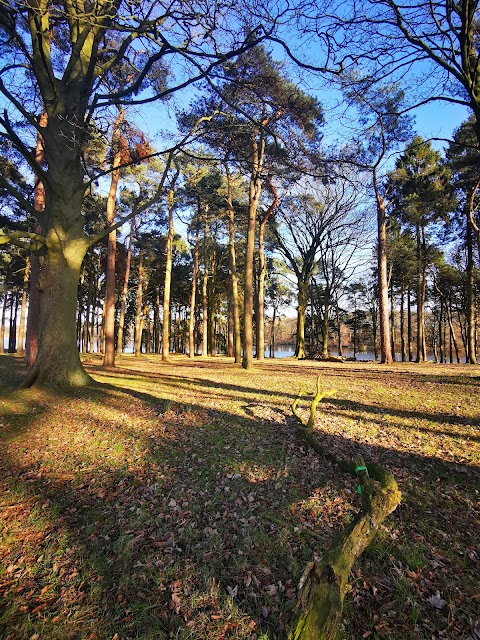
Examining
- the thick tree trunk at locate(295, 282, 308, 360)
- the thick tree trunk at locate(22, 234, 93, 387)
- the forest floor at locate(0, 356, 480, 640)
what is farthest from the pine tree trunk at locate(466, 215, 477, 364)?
the thick tree trunk at locate(22, 234, 93, 387)

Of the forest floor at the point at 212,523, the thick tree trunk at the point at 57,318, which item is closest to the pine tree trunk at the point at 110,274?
the thick tree trunk at the point at 57,318

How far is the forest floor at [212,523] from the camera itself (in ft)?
7.78

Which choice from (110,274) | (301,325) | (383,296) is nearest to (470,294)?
(383,296)

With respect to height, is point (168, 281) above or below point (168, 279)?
below

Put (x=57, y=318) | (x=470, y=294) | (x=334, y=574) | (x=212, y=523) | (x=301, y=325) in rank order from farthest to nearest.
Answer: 1. (x=301, y=325)
2. (x=470, y=294)
3. (x=57, y=318)
4. (x=212, y=523)
5. (x=334, y=574)

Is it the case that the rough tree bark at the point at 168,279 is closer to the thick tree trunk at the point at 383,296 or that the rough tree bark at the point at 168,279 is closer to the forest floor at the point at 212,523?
the thick tree trunk at the point at 383,296

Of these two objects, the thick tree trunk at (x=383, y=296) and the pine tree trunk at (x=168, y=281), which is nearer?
the thick tree trunk at (x=383, y=296)

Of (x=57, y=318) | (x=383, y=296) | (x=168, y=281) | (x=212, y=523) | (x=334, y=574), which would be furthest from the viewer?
(x=168, y=281)

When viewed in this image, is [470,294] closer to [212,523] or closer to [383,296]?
[383,296]

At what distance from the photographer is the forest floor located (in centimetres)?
237

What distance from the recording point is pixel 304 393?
8664mm

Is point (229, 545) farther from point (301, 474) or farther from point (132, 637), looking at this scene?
point (301, 474)

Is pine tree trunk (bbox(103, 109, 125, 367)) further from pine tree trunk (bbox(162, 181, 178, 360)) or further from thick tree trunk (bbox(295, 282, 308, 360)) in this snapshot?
thick tree trunk (bbox(295, 282, 308, 360))

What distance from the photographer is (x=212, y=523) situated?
3.43 metres
